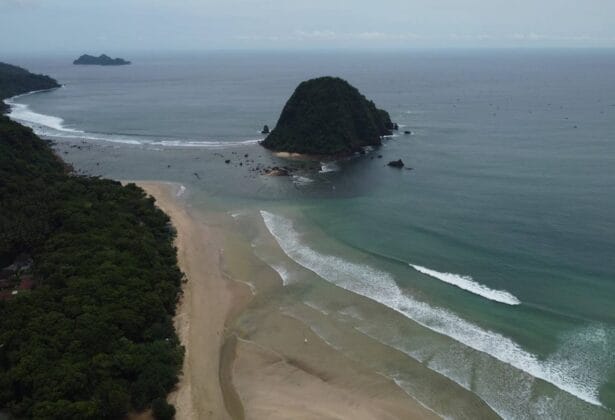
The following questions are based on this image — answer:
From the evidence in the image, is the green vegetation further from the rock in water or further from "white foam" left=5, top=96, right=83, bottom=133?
"white foam" left=5, top=96, right=83, bottom=133

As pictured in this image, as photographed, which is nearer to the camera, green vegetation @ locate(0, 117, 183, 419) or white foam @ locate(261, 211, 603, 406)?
green vegetation @ locate(0, 117, 183, 419)

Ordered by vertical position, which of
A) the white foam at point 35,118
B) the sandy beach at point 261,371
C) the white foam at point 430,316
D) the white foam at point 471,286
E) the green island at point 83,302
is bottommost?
the sandy beach at point 261,371

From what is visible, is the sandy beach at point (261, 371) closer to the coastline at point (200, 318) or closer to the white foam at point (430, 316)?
the coastline at point (200, 318)

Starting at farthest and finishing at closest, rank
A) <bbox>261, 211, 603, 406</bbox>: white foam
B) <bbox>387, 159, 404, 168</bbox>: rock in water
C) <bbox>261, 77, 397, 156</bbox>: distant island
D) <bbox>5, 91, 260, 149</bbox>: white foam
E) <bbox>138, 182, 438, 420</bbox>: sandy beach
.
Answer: <bbox>5, 91, 260, 149</bbox>: white foam, <bbox>261, 77, 397, 156</bbox>: distant island, <bbox>387, 159, 404, 168</bbox>: rock in water, <bbox>261, 211, 603, 406</bbox>: white foam, <bbox>138, 182, 438, 420</bbox>: sandy beach

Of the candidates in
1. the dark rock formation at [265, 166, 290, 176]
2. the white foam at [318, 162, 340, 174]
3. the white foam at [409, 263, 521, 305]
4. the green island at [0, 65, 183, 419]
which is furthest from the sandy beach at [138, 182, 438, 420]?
the white foam at [318, 162, 340, 174]

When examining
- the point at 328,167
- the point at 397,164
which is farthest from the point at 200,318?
the point at 397,164

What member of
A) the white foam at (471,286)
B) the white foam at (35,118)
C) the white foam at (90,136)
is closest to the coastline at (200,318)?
the white foam at (471,286)

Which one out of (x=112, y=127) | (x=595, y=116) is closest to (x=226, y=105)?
(x=112, y=127)
